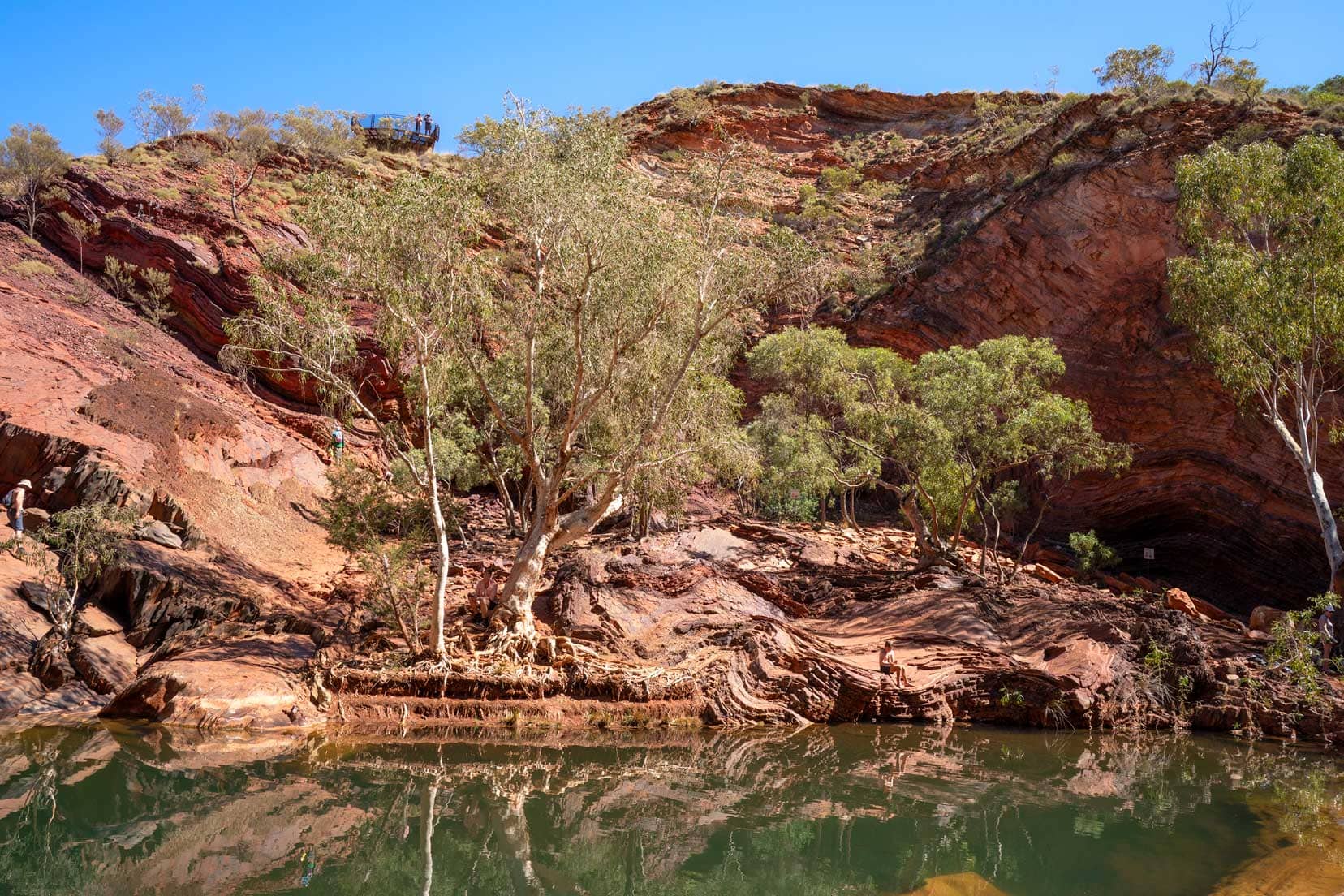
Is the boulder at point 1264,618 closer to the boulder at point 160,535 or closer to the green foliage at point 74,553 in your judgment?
the boulder at point 160,535

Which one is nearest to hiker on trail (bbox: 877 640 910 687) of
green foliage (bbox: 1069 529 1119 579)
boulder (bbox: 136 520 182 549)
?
green foliage (bbox: 1069 529 1119 579)

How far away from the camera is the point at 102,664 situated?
45.1ft

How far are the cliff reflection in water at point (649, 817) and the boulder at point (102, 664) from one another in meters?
1.67

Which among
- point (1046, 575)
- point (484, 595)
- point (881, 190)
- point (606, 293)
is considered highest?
point (881, 190)

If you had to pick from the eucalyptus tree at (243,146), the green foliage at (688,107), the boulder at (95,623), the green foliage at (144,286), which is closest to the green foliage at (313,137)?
the eucalyptus tree at (243,146)

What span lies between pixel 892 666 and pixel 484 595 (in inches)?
284

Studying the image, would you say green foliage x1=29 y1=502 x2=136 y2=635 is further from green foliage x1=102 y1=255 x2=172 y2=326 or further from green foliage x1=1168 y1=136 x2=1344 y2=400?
green foliage x1=1168 y1=136 x2=1344 y2=400

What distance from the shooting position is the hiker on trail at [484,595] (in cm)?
1617

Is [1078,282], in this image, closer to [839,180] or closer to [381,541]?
[839,180]

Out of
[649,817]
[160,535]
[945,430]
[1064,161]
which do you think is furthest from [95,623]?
[1064,161]

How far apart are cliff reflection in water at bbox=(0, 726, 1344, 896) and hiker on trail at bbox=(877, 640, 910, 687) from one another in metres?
1.87

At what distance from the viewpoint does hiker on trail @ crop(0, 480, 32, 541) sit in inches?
627

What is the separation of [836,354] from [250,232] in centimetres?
2026

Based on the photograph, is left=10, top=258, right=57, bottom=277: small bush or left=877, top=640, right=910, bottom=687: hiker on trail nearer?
left=877, top=640, right=910, bottom=687: hiker on trail
